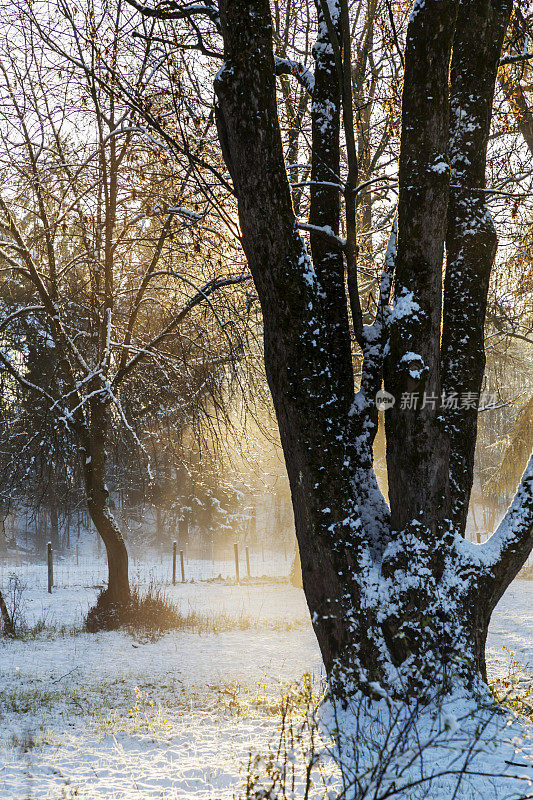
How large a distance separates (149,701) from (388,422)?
397cm

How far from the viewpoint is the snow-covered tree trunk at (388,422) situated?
13.2 feet

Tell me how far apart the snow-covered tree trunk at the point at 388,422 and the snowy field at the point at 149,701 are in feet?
3.82

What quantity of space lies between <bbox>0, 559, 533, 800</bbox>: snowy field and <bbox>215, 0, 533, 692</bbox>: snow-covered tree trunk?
3.82ft

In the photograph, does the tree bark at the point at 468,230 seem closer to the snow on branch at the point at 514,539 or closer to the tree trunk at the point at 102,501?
the snow on branch at the point at 514,539

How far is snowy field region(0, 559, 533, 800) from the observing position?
3814 mm

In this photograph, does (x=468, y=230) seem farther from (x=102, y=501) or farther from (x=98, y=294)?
(x=102, y=501)

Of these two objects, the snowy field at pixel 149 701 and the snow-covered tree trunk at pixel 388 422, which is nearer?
the snowy field at pixel 149 701

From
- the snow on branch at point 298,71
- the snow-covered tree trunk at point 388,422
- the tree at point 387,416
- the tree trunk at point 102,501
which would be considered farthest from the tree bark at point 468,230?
the tree trunk at point 102,501

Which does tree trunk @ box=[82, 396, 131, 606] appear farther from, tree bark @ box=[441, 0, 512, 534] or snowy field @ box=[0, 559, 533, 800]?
tree bark @ box=[441, 0, 512, 534]

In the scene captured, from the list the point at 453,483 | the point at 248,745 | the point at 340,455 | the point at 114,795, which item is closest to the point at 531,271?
the point at 453,483

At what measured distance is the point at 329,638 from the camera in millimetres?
4125

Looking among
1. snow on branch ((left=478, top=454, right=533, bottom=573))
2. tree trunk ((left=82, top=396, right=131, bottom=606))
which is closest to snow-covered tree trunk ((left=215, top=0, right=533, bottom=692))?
snow on branch ((left=478, top=454, right=533, bottom=573))

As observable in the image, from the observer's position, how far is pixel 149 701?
598 centimetres

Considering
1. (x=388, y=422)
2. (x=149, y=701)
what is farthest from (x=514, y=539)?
(x=149, y=701)
